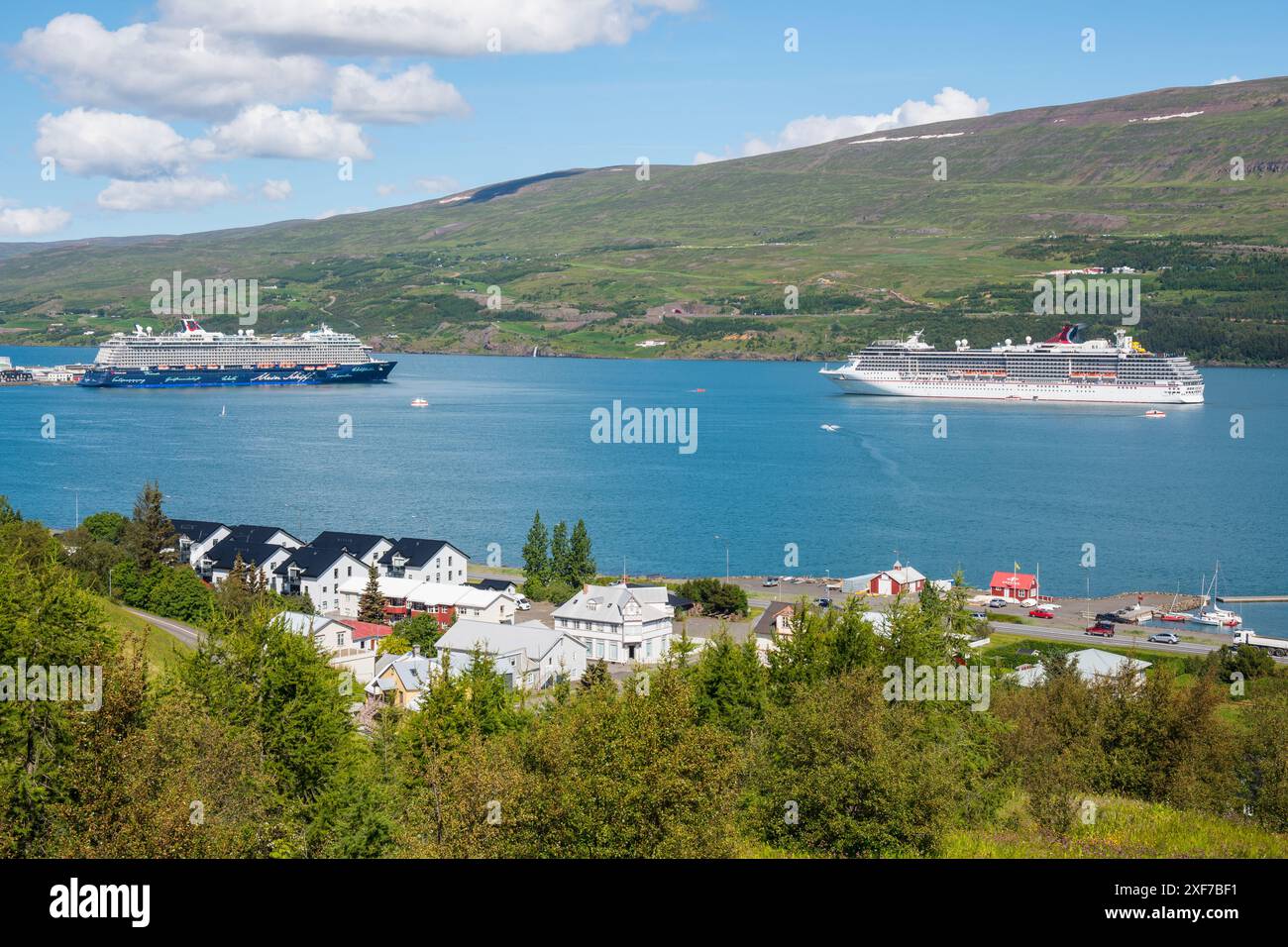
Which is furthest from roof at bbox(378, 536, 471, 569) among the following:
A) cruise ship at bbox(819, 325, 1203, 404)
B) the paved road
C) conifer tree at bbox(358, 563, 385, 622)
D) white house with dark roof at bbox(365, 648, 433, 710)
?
cruise ship at bbox(819, 325, 1203, 404)

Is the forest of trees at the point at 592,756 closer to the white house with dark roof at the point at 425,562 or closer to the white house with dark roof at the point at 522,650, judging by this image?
the white house with dark roof at the point at 522,650

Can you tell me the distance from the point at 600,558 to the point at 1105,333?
333ft

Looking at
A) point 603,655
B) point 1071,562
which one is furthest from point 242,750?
point 1071,562

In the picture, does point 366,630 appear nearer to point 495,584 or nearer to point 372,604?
point 372,604

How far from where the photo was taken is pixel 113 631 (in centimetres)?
1359

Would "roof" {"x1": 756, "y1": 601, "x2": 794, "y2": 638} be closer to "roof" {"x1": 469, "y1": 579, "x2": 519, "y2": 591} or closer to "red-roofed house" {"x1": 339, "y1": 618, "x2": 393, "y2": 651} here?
"roof" {"x1": 469, "y1": 579, "x2": 519, "y2": 591}

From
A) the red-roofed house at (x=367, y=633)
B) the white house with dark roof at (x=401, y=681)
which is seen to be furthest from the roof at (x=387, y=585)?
the white house with dark roof at (x=401, y=681)

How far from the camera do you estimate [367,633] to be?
26844mm

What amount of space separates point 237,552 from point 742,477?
29656 mm

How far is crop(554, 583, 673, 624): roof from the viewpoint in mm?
27359

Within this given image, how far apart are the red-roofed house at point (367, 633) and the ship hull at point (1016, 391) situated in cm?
8362

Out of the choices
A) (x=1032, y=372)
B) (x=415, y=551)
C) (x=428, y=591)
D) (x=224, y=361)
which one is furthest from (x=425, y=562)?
(x=224, y=361)

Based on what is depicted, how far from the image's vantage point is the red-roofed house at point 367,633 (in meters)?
26.2

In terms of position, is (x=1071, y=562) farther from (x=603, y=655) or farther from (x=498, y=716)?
(x=498, y=716)
